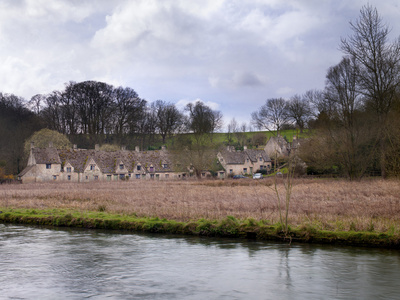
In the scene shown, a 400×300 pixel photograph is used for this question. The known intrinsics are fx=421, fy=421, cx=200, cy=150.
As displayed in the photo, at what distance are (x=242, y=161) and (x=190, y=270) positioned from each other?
77420 millimetres

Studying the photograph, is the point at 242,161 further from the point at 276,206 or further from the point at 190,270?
the point at 190,270

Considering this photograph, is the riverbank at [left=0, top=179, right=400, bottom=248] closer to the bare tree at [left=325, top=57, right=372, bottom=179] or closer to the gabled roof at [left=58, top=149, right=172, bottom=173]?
the bare tree at [left=325, top=57, right=372, bottom=179]

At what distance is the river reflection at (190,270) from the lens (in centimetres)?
1183

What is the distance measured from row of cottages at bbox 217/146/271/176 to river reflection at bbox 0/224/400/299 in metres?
69.3

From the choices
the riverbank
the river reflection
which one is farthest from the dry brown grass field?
the river reflection

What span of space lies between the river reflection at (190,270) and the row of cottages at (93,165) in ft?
191

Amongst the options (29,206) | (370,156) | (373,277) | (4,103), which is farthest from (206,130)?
(373,277)

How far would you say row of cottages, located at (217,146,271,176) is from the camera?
294 feet

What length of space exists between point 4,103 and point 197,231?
271 ft

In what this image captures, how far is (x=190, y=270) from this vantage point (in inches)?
553

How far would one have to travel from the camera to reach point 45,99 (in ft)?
316

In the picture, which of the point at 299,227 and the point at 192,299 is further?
the point at 299,227

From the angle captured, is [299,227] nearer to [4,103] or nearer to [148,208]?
[148,208]

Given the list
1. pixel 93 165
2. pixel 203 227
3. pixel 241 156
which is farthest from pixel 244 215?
pixel 241 156
